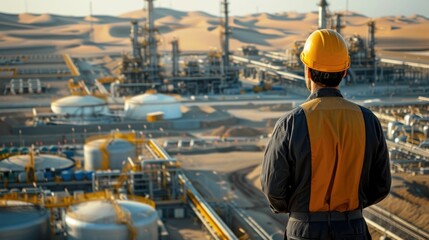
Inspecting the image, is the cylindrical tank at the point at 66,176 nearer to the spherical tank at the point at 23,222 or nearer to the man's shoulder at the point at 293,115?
the spherical tank at the point at 23,222

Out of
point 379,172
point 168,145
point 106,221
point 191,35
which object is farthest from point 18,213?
point 191,35

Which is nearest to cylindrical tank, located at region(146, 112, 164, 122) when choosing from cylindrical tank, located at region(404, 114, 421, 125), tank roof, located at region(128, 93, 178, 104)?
tank roof, located at region(128, 93, 178, 104)

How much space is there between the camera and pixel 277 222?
1363 centimetres

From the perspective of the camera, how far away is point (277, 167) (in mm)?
2650

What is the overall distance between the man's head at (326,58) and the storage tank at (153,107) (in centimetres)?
2567

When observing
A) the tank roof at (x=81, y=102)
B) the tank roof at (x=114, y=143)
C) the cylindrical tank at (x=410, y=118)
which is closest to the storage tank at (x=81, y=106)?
the tank roof at (x=81, y=102)

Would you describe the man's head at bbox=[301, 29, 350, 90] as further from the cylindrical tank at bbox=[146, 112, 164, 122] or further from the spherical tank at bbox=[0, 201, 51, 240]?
the cylindrical tank at bbox=[146, 112, 164, 122]

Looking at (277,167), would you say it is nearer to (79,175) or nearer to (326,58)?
(326,58)

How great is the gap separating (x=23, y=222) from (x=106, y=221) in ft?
4.19

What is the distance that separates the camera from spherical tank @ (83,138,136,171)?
17891mm

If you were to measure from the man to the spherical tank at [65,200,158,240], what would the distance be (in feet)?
26.4

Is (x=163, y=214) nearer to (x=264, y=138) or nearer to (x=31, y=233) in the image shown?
(x=31, y=233)

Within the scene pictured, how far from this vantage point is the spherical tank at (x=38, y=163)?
16.4 meters

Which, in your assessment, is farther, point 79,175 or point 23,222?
point 79,175
